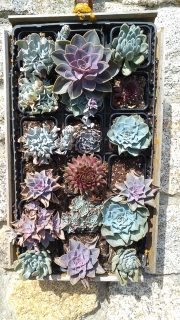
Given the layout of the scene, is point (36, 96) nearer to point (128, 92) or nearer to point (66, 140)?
point (66, 140)

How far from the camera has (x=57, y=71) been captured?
890 mm

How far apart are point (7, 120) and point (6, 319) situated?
66 centimetres

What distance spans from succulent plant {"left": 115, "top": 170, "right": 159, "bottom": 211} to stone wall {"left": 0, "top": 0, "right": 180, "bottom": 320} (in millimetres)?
138

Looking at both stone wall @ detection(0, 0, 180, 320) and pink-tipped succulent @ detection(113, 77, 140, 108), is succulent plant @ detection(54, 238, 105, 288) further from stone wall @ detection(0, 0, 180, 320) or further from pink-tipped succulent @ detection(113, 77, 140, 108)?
pink-tipped succulent @ detection(113, 77, 140, 108)

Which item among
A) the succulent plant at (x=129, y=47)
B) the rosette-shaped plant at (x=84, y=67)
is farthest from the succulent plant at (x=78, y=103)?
the succulent plant at (x=129, y=47)

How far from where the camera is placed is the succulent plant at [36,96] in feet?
3.02

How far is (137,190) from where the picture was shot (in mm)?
933

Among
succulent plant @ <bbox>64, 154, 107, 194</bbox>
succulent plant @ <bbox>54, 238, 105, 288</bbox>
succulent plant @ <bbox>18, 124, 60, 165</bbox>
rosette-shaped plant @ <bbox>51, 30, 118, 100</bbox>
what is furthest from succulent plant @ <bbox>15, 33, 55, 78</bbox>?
succulent plant @ <bbox>54, 238, 105, 288</bbox>

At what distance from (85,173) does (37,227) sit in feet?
0.69

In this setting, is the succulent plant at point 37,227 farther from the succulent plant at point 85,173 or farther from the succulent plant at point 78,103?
the succulent plant at point 78,103

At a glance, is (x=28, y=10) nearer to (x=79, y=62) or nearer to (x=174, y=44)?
(x=79, y=62)

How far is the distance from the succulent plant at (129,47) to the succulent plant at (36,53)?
0.59 feet

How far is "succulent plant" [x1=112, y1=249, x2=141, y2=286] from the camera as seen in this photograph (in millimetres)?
951

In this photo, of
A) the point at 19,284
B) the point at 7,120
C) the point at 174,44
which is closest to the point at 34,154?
the point at 7,120
